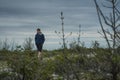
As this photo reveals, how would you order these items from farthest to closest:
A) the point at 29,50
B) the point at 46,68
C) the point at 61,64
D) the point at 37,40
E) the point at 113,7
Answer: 1. the point at 37,40
2. the point at 29,50
3. the point at 46,68
4. the point at 61,64
5. the point at 113,7

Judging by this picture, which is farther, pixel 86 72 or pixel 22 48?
pixel 22 48

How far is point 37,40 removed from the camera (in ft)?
85.4

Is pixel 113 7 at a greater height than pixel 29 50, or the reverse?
pixel 113 7

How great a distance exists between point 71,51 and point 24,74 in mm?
1860

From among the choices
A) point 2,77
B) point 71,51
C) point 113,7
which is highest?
point 113,7

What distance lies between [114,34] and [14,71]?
5.61 meters

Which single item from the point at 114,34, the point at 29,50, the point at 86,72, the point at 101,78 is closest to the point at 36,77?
the point at 29,50

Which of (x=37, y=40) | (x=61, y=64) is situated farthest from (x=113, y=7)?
(x=37, y=40)

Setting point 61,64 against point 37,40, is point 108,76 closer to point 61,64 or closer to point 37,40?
point 61,64

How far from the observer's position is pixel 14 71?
1110 cm

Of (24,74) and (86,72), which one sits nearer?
(86,72)

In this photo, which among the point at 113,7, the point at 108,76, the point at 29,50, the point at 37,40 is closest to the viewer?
the point at 113,7

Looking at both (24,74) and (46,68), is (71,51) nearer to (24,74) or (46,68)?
(46,68)

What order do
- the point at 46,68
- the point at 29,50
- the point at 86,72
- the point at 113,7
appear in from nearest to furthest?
the point at 113,7
the point at 86,72
the point at 46,68
the point at 29,50
